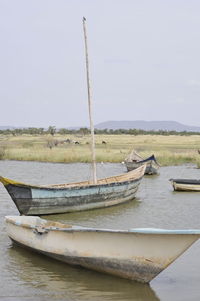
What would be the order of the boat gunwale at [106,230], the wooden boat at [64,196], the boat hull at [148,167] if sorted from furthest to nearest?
the boat hull at [148,167] < the wooden boat at [64,196] < the boat gunwale at [106,230]

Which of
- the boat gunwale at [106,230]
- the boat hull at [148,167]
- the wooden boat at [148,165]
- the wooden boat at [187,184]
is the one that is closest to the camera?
the boat gunwale at [106,230]

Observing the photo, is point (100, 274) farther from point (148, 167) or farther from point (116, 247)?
point (148, 167)

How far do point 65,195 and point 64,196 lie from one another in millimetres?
49

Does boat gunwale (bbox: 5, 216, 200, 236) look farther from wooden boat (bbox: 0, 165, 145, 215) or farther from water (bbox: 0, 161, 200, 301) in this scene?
wooden boat (bbox: 0, 165, 145, 215)

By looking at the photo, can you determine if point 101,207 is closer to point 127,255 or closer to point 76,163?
point 127,255

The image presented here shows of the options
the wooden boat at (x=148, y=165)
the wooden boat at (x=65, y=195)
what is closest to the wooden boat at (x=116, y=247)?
the wooden boat at (x=65, y=195)

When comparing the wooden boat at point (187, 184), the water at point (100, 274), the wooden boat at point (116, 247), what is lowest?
the water at point (100, 274)

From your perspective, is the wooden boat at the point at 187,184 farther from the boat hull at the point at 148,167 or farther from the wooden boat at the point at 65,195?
the boat hull at the point at 148,167

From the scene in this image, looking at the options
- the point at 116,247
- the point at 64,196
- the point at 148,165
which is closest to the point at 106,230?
the point at 116,247

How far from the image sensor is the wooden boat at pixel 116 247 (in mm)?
10219

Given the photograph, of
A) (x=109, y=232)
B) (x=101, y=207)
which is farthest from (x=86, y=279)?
(x=101, y=207)

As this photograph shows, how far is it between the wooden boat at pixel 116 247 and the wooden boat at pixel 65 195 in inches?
204

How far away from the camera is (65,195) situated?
19.1 m

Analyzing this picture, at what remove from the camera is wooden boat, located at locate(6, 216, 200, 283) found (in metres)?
10.2
